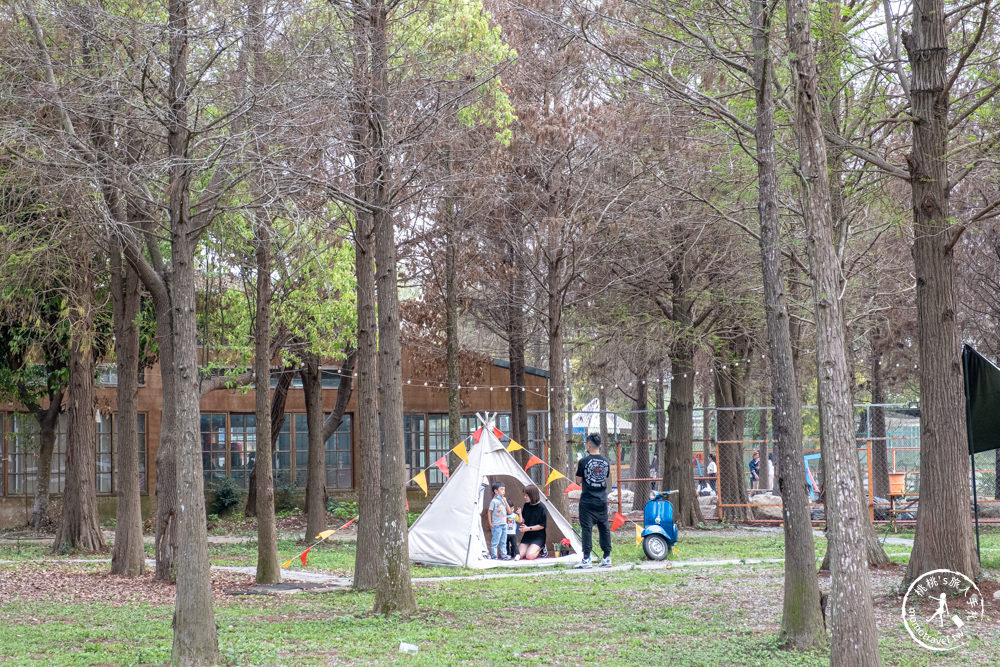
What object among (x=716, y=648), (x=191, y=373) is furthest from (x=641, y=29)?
(x=716, y=648)

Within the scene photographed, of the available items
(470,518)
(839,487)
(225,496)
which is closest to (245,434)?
(225,496)

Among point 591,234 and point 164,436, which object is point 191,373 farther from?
point 591,234

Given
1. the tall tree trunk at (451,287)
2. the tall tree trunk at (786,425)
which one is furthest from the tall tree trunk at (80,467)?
the tall tree trunk at (786,425)

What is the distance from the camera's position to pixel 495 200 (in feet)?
55.3

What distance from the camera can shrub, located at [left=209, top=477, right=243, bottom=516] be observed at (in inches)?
950

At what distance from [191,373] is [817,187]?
4891 millimetres

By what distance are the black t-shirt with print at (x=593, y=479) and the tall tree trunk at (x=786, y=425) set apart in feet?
21.9

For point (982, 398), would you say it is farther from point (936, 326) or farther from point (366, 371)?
point (366, 371)

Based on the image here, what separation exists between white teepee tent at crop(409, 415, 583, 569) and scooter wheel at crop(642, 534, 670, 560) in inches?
41.9

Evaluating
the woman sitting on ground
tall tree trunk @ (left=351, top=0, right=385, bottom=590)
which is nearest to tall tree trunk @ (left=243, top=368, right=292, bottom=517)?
the woman sitting on ground

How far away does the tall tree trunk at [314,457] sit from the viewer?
18.1 meters

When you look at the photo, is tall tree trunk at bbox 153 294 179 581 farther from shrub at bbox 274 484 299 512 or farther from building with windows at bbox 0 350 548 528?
shrub at bbox 274 484 299 512

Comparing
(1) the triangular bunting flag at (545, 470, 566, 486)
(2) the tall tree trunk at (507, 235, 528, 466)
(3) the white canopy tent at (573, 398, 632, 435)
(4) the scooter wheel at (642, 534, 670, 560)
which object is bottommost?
(4) the scooter wheel at (642, 534, 670, 560)

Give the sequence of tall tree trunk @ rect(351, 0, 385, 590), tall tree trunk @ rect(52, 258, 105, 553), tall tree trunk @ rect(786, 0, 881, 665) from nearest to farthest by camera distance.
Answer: tall tree trunk @ rect(786, 0, 881, 665), tall tree trunk @ rect(351, 0, 385, 590), tall tree trunk @ rect(52, 258, 105, 553)
